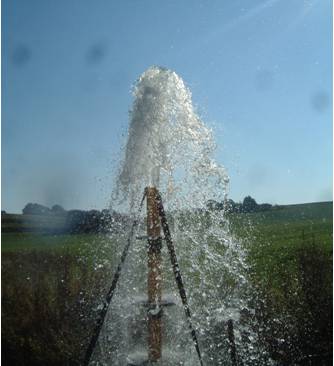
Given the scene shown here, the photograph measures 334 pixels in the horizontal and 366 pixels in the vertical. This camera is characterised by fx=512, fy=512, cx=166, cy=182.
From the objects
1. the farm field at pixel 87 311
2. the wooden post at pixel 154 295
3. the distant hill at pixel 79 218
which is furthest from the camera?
the distant hill at pixel 79 218

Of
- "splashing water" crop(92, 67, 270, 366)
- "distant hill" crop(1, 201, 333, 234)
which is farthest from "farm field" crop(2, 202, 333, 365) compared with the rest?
"distant hill" crop(1, 201, 333, 234)

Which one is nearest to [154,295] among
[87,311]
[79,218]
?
[87,311]

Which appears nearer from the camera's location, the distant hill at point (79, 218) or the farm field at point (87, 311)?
the farm field at point (87, 311)

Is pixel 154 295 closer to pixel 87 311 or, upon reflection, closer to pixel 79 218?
pixel 87 311

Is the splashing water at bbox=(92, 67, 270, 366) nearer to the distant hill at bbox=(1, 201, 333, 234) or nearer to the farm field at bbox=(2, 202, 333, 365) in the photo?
the farm field at bbox=(2, 202, 333, 365)

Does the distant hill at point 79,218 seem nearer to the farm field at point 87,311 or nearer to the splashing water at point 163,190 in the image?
the farm field at point 87,311

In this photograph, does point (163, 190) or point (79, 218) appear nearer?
point (163, 190)

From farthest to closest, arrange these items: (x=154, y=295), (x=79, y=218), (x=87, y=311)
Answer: (x=79, y=218), (x=87, y=311), (x=154, y=295)

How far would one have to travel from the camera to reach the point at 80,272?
13.1m

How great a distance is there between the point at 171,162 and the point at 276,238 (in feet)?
76.7

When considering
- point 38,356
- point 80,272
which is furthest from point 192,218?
point 80,272

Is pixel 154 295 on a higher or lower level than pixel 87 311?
higher

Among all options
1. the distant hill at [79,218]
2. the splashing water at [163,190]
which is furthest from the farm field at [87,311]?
the distant hill at [79,218]

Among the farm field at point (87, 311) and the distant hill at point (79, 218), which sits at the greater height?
the distant hill at point (79, 218)
